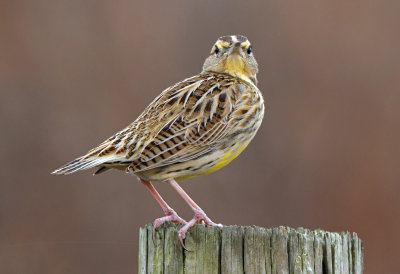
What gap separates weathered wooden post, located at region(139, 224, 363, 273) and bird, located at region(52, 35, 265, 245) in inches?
19.4

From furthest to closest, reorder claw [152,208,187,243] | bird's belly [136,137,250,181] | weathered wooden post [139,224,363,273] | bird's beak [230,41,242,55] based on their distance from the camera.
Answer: bird's beak [230,41,242,55], bird's belly [136,137,250,181], claw [152,208,187,243], weathered wooden post [139,224,363,273]

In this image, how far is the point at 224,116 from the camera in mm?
4832

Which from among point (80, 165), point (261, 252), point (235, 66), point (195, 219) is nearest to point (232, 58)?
point (235, 66)

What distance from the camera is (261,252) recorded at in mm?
3760

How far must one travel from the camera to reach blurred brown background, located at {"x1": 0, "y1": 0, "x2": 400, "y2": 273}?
8.34m

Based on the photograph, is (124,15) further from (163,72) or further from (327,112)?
(327,112)

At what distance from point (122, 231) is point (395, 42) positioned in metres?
3.74

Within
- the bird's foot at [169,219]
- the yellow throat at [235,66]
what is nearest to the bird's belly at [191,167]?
the bird's foot at [169,219]

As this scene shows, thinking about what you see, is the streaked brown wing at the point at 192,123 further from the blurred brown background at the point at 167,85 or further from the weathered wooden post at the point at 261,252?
the blurred brown background at the point at 167,85

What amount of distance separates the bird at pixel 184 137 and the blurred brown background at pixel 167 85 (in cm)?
322

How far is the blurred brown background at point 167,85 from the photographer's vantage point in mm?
8336

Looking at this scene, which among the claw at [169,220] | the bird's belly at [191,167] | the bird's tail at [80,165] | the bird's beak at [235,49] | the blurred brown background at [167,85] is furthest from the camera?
the blurred brown background at [167,85]

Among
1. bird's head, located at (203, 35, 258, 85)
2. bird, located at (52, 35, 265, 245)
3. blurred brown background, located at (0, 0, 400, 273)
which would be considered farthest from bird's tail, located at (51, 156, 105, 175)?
blurred brown background, located at (0, 0, 400, 273)

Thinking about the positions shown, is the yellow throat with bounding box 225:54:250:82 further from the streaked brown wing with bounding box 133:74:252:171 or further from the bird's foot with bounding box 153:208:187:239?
the bird's foot with bounding box 153:208:187:239
